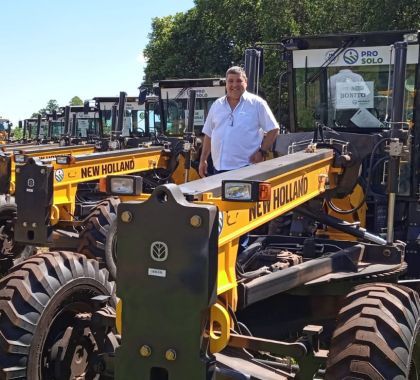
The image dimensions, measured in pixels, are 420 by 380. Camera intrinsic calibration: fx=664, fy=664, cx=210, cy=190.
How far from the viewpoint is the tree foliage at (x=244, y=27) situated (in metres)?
18.7

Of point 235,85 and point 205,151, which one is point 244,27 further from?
point 235,85

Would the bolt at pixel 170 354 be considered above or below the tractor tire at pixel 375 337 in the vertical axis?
above

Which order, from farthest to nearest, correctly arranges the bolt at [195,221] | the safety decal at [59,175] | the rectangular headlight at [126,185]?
the safety decal at [59,175] < the rectangular headlight at [126,185] < the bolt at [195,221]

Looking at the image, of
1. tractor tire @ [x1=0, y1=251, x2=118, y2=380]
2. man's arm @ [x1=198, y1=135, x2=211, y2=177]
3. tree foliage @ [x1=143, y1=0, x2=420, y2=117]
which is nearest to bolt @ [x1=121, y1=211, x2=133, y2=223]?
tractor tire @ [x1=0, y1=251, x2=118, y2=380]

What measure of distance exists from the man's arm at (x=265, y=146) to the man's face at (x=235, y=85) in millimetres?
379

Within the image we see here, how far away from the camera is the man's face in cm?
489

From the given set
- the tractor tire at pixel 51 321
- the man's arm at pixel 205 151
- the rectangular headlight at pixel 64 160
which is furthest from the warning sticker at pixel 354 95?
the rectangular headlight at pixel 64 160

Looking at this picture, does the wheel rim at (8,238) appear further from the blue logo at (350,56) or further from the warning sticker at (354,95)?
the blue logo at (350,56)

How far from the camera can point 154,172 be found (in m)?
9.56

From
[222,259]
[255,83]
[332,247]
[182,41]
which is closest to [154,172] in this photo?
[255,83]

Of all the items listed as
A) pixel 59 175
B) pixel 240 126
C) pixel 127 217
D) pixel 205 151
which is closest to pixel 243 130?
pixel 240 126

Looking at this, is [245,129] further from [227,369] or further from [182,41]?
[182,41]

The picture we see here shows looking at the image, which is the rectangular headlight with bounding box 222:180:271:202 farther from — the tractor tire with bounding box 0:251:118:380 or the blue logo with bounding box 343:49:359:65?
the blue logo with bounding box 343:49:359:65

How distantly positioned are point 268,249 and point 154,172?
4949 millimetres
